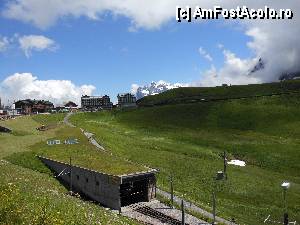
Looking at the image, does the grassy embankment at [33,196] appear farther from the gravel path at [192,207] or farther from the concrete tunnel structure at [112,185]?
the gravel path at [192,207]

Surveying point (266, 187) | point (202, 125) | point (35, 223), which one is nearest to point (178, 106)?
point (202, 125)

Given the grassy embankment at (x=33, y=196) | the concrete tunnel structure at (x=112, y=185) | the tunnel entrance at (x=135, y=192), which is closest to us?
the grassy embankment at (x=33, y=196)

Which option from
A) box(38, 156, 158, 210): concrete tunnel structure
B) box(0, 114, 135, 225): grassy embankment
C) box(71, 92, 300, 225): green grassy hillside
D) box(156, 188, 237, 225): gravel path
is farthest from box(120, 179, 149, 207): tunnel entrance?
box(71, 92, 300, 225): green grassy hillside

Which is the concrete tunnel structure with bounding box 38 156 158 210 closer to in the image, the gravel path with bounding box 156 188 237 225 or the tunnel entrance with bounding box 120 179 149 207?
the tunnel entrance with bounding box 120 179 149 207

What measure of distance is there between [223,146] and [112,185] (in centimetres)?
5905

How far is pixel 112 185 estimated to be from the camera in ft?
194

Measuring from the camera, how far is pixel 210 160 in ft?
318

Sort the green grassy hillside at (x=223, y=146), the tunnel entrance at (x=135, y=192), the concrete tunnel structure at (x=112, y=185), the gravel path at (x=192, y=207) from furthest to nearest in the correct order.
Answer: the green grassy hillside at (x=223, y=146), the tunnel entrance at (x=135, y=192), the concrete tunnel structure at (x=112, y=185), the gravel path at (x=192, y=207)

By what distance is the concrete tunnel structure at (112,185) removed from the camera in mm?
59031

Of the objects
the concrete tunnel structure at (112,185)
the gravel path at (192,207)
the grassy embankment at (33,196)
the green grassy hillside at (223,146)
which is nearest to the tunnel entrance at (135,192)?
the concrete tunnel structure at (112,185)

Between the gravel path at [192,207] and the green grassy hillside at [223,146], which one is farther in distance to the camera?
the green grassy hillside at [223,146]

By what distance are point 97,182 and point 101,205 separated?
3.10 metres

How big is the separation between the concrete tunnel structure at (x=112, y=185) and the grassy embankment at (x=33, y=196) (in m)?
2.31

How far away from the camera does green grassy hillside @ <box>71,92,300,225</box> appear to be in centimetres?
7150
